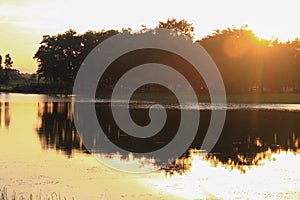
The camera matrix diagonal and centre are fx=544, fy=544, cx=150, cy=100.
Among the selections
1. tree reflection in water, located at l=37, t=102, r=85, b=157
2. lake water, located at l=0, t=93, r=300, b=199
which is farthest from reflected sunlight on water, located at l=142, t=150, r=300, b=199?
tree reflection in water, located at l=37, t=102, r=85, b=157

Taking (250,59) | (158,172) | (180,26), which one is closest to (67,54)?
(180,26)

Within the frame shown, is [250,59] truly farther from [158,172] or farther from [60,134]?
[158,172]

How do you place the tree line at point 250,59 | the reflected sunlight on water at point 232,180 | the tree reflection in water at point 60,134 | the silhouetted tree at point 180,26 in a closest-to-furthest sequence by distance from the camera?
the reflected sunlight on water at point 232,180 < the tree reflection in water at point 60,134 < the tree line at point 250,59 < the silhouetted tree at point 180,26

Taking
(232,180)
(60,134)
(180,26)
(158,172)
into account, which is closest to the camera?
(232,180)

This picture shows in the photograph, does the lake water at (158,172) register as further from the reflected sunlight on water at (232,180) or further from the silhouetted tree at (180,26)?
the silhouetted tree at (180,26)

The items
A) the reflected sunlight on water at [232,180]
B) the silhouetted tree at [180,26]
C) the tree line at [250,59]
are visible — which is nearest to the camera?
the reflected sunlight on water at [232,180]

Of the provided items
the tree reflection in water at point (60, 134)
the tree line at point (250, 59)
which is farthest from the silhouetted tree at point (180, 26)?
the tree reflection in water at point (60, 134)

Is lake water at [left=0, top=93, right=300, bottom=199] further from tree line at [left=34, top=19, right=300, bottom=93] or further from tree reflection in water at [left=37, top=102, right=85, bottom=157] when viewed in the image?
tree line at [left=34, top=19, right=300, bottom=93]

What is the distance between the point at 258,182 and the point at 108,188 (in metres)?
5.12

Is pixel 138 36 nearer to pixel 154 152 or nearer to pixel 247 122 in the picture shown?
pixel 247 122

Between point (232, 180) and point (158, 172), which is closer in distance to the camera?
point (232, 180)

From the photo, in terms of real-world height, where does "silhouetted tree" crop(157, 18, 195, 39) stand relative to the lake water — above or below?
above

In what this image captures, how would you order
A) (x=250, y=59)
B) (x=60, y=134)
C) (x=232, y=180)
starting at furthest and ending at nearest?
(x=250, y=59) < (x=60, y=134) < (x=232, y=180)

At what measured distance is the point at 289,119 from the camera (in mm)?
44281
